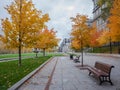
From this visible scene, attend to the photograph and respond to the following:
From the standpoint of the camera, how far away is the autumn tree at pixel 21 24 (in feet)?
74.1

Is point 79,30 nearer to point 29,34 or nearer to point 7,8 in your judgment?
point 29,34

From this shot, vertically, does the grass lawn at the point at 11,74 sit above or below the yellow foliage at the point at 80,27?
below

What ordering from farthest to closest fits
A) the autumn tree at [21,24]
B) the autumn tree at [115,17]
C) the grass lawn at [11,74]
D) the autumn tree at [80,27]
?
the autumn tree at [80,27] < the autumn tree at [21,24] < the autumn tree at [115,17] < the grass lawn at [11,74]

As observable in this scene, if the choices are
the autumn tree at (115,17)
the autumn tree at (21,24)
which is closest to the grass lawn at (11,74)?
the autumn tree at (21,24)

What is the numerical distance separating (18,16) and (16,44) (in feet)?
8.01

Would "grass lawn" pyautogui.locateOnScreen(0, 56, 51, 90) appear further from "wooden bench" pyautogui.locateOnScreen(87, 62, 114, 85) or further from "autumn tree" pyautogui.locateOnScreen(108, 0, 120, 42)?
"autumn tree" pyautogui.locateOnScreen(108, 0, 120, 42)

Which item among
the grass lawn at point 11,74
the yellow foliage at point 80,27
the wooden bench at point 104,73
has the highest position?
the yellow foliage at point 80,27

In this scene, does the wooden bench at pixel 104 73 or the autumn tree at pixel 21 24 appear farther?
the autumn tree at pixel 21 24

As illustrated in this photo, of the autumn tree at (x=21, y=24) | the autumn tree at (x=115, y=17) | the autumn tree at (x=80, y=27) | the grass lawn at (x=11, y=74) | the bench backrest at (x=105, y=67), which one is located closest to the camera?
the grass lawn at (x=11, y=74)

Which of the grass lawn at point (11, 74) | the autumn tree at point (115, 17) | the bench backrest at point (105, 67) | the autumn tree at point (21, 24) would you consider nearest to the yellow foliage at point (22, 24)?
the autumn tree at point (21, 24)

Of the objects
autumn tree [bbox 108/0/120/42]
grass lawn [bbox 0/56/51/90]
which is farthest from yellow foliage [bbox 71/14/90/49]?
grass lawn [bbox 0/56/51/90]

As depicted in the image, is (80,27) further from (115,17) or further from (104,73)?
(104,73)

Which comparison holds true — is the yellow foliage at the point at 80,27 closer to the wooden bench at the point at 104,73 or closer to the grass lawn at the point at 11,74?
the grass lawn at the point at 11,74

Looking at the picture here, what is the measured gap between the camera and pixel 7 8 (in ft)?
75.7
